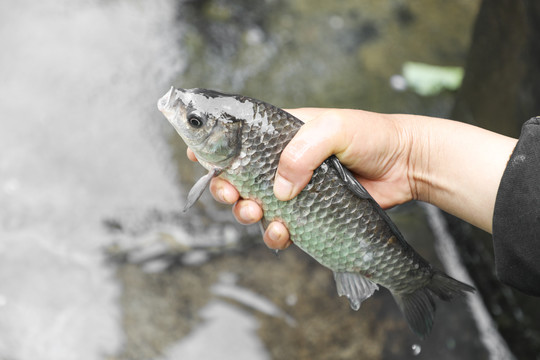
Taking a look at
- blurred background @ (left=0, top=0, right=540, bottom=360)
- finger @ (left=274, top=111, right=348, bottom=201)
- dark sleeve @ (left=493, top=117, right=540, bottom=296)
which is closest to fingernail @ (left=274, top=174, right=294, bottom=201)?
finger @ (left=274, top=111, right=348, bottom=201)

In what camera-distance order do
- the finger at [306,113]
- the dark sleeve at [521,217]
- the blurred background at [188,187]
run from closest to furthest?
the dark sleeve at [521,217], the finger at [306,113], the blurred background at [188,187]

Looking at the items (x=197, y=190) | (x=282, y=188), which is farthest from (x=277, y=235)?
(x=197, y=190)

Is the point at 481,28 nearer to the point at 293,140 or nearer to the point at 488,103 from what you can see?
the point at 488,103

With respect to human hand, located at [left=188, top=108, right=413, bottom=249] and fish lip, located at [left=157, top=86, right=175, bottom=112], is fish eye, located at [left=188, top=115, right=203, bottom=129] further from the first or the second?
human hand, located at [left=188, top=108, right=413, bottom=249]

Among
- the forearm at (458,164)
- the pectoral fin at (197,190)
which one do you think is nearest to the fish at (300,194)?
the pectoral fin at (197,190)

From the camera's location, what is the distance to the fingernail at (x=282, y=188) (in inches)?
95.5

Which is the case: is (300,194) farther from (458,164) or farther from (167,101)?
(458,164)

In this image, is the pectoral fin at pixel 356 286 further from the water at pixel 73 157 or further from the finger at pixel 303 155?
the water at pixel 73 157

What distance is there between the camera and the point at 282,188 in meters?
2.45

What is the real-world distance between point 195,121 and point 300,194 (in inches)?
23.0

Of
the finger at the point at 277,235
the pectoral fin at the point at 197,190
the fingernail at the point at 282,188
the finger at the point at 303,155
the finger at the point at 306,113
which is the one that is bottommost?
the finger at the point at 277,235

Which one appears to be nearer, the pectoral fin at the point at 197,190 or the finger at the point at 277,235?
the pectoral fin at the point at 197,190

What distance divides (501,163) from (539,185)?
0.43 meters

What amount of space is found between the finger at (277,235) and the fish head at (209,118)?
0.40 metres
